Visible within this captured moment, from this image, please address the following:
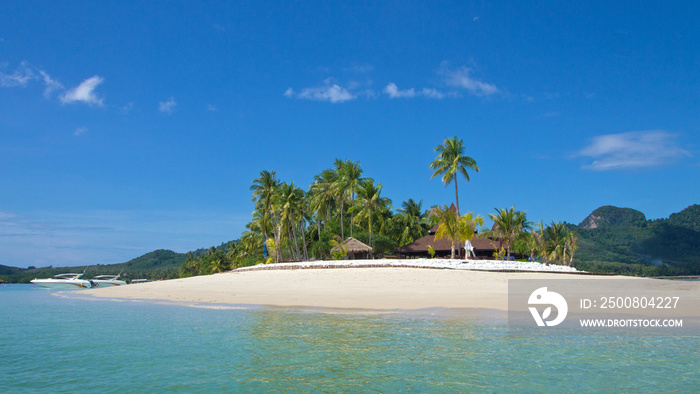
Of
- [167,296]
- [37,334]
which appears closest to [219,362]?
[37,334]

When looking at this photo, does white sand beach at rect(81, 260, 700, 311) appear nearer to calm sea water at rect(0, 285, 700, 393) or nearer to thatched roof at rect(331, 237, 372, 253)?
calm sea water at rect(0, 285, 700, 393)

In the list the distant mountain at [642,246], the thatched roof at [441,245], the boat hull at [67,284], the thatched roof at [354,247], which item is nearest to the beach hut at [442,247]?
the thatched roof at [441,245]

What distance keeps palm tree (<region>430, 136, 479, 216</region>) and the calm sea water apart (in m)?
33.0

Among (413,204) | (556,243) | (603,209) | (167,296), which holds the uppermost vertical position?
(603,209)

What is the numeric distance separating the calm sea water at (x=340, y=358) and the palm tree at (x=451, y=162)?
33.0 metres

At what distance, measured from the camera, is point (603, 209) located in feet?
616

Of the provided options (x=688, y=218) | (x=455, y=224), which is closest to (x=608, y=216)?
(x=688, y=218)

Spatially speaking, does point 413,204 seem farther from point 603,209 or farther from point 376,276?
point 603,209

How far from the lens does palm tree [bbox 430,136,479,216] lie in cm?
4378

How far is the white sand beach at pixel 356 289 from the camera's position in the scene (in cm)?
1603

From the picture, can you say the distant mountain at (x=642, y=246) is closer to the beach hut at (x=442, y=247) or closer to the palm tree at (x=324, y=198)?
the beach hut at (x=442, y=247)

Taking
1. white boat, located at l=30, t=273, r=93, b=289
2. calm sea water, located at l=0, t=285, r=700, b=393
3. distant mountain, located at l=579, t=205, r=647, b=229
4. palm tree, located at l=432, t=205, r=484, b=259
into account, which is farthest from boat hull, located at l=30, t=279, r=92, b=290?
distant mountain, located at l=579, t=205, r=647, b=229

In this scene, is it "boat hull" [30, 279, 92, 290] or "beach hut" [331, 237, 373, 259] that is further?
"boat hull" [30, 279, 92, 290]

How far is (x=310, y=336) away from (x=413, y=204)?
53.0 metres
